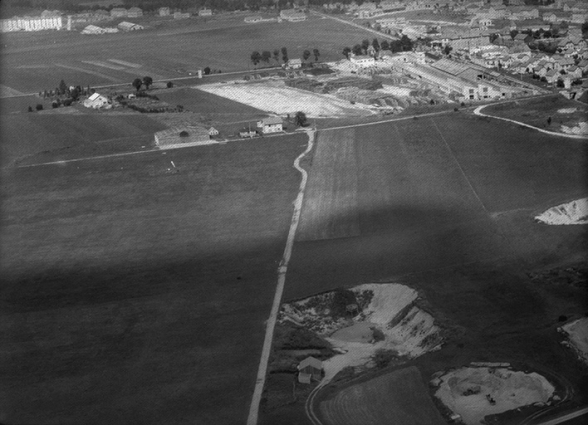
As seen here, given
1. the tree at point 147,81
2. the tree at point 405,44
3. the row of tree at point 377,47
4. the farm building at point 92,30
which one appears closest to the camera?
the tree at point 147,81

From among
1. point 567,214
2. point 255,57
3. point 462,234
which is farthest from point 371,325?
point 255,57

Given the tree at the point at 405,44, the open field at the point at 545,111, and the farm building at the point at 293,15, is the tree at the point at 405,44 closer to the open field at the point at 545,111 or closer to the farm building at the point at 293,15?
the open field at the point at 545,111

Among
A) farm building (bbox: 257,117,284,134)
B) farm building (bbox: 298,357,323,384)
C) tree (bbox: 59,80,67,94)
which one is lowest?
tree (bbox: 59,80,67,94)

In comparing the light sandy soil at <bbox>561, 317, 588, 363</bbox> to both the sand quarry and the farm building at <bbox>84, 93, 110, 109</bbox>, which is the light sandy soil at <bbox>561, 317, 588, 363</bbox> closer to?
the sand quarry

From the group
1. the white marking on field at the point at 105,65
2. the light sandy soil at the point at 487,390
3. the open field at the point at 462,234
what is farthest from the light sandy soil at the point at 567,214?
the white marking on field at the point at 105,65

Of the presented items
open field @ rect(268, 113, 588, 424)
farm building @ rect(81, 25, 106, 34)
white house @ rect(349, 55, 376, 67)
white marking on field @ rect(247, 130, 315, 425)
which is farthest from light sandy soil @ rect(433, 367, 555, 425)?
farm building @ rect(81, 25, 106, 34)

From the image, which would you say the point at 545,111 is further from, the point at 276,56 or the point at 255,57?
the point at 276,56
